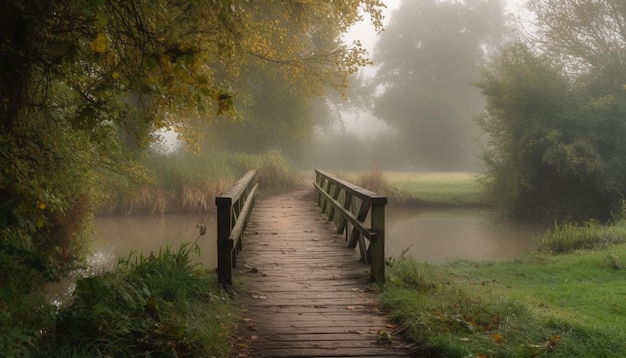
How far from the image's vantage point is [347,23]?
406 inches

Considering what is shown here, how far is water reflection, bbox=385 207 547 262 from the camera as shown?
13.9 meters

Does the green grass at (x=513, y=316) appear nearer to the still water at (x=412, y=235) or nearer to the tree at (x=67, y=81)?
the tree at (x=67, y=81)

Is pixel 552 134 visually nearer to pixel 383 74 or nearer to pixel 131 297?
pixel 131 297

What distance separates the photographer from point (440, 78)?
42.5 m

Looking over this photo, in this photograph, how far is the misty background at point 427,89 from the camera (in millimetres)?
42094

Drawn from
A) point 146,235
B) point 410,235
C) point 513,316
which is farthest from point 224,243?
point 410,235

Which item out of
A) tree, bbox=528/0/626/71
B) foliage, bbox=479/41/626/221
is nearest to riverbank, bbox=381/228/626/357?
foliage, bbox=479/41/626/221

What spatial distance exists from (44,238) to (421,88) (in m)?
37.4

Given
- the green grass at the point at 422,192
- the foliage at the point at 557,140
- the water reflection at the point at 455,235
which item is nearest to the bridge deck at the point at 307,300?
the water reflection at the point at 455,235

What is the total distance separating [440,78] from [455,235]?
28.3 metres

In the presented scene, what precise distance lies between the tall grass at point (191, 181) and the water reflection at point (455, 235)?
184 inches

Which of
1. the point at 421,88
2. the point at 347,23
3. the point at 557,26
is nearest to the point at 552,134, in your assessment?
the point at 557,26

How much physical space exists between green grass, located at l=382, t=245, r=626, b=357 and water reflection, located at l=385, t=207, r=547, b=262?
433 cm

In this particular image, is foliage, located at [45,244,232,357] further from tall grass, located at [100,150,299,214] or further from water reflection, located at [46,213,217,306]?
tall grass, located at [100,150,299,214]
